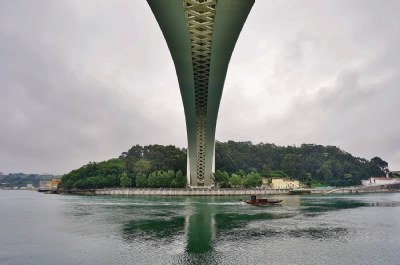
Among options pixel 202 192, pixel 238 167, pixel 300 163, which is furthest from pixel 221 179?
pixel 300 163

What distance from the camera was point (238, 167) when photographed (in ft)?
290

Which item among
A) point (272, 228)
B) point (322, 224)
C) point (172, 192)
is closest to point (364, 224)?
point (322, 224)

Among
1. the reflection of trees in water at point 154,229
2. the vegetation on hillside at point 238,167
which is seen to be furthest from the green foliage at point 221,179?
the reflection of trees in water at point 154,229

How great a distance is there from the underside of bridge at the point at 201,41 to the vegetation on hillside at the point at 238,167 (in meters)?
28.7

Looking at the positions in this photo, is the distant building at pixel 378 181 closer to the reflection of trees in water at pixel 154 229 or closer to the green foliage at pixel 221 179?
the green foliage at pixel 221 179

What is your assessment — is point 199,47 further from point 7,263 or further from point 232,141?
point 232,141

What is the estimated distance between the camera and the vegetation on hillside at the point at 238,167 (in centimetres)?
6862

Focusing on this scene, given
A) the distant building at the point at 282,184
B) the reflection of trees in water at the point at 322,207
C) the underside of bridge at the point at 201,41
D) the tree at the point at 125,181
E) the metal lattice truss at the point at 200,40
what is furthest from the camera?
the distant building at the point at 282,184

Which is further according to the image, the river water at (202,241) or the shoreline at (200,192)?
the shoreline at (200,192)

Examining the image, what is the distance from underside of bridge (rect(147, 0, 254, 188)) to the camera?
1828cm

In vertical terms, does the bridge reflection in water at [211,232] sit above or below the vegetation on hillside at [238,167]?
below

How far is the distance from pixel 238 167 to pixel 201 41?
219 ft

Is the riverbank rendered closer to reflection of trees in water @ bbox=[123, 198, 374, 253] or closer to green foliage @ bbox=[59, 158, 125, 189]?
green foliage @ bbox=[59, 158, 125, 189]

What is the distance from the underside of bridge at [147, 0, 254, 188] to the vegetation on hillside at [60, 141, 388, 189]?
28.7 m
